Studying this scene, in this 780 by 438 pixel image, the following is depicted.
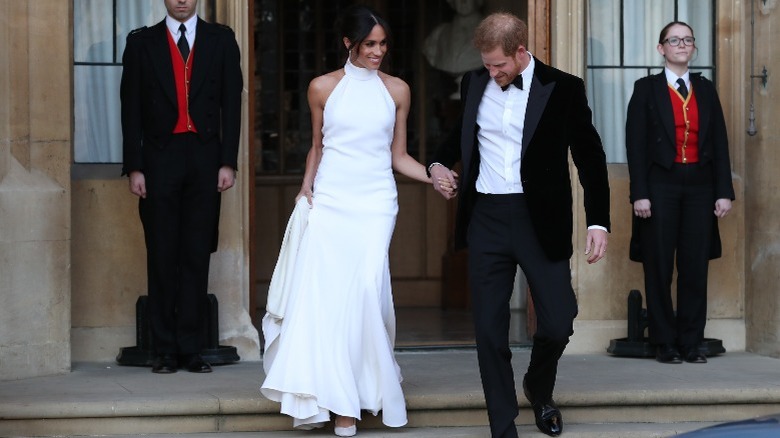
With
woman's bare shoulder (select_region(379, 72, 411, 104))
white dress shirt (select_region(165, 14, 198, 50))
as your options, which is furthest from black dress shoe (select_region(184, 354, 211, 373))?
woman's bare shoulder (select_region(379, 72, 411, 104))

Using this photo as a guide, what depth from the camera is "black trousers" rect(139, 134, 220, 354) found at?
920 cm

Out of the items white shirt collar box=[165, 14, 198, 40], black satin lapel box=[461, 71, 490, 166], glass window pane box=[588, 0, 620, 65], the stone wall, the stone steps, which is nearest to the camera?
black satin lapel box=[461, 71, 490, 166]

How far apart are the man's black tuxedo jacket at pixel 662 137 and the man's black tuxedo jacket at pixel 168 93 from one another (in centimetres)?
241

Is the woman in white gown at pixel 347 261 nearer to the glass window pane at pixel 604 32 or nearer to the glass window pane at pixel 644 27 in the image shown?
the glass window pane at pixel 604 32

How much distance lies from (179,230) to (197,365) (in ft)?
2.50

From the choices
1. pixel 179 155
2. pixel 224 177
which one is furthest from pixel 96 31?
pixel 224 177

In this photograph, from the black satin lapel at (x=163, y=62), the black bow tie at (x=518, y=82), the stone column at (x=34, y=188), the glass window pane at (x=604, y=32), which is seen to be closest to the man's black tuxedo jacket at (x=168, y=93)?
the black satin lapel at (x=163, y=62)

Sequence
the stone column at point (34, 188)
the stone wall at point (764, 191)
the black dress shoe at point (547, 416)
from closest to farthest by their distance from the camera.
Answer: the black dress shoe at point (547, 416), the stone column at point (34, 188), the stone wall at point (764, 191)

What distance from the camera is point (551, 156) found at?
738 centimetres

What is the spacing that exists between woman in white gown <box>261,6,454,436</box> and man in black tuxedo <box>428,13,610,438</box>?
498 millimetres

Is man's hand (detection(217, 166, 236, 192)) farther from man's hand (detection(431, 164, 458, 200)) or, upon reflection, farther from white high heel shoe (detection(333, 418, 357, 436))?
man's hand (detection(431, 164, 458, 200))

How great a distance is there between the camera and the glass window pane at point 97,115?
10.0m

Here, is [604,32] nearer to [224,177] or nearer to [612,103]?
[612,103]

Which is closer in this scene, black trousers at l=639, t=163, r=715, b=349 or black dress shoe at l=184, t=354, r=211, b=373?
black dress shoe at l=184, t=354, r=211, b=373
